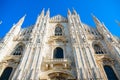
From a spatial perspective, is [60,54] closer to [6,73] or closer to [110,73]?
[110,73]

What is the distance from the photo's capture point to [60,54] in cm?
1766

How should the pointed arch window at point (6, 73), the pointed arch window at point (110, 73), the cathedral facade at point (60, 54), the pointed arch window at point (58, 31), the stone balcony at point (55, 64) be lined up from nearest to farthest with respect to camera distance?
the cathedral facade at point (60, 54), the pointed arch window at point (110, 73), the pointed arch window at point (6, 73), the stone balcony at point (55, 64), the pointed arch window at point (58, 31)

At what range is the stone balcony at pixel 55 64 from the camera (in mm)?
15184

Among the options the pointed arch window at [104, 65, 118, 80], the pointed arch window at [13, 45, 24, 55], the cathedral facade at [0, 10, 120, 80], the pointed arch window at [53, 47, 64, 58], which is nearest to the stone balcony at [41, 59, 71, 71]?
the cathedral facade at [0, 10, 120, 80]

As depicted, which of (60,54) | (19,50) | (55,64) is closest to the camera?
(55,64)

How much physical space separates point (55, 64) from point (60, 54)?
2.29 meters

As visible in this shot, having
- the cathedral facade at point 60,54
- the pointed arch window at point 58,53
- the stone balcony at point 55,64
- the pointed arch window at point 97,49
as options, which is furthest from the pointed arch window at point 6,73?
the pointed arch window at point 97,49

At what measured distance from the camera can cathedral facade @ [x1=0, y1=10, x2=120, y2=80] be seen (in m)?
14.1

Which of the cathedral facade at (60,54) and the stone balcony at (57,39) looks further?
the stone balcony at (57,39)

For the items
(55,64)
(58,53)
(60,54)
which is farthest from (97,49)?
(55,64)

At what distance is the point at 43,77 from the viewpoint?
46.0 ft

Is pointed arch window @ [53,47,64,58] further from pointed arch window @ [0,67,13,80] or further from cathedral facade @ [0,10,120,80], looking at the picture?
pointed arch window @ [0,67,13,80]

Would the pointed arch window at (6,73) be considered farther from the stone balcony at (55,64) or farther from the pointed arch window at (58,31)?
the pointed arch window at (58,31)

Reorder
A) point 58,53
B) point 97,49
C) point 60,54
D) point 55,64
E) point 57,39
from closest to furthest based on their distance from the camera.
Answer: point 55,64
point 60,54
point 58,53
point 97,49
point 57,39
